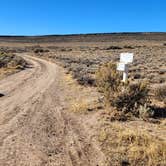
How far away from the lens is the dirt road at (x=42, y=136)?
805 centimetres

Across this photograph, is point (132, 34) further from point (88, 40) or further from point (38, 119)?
point (38, 119)

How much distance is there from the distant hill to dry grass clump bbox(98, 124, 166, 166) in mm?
122902

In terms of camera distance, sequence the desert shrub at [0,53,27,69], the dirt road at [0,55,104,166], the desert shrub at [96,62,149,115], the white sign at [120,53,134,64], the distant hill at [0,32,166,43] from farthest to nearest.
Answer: the distant hill at [0,32,166,43] → the desert shrub at [0,53,27,69] → the white sign at [120,53,134,64] → the desert shrub at [96,62,149,115] → the dirt road at [0,55,104,166]

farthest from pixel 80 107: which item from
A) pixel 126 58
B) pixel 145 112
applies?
pixel 126 58

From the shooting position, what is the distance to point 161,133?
1016cm

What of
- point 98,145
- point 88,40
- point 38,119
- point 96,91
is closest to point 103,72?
point 96,91

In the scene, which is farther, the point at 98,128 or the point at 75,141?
the point at 98,128

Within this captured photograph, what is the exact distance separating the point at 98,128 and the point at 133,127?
1.03 metres

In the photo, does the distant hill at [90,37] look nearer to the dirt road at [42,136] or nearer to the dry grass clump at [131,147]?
the dirt road at [42,136]

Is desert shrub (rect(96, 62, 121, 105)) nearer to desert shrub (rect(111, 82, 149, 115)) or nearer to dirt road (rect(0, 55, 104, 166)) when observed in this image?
desert shrub (rect(111, 82, 149, 115))

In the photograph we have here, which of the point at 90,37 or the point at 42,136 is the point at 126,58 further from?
the point at 90,37

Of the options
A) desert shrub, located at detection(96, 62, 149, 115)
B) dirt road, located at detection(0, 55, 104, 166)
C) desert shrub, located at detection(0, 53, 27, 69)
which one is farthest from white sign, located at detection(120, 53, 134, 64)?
desert shrub, located at detection(0, 53, 27, 69)

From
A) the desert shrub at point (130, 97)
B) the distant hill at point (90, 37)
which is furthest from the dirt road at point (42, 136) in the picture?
the distant hill at point (90, 37)

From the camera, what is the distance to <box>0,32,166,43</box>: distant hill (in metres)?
137
